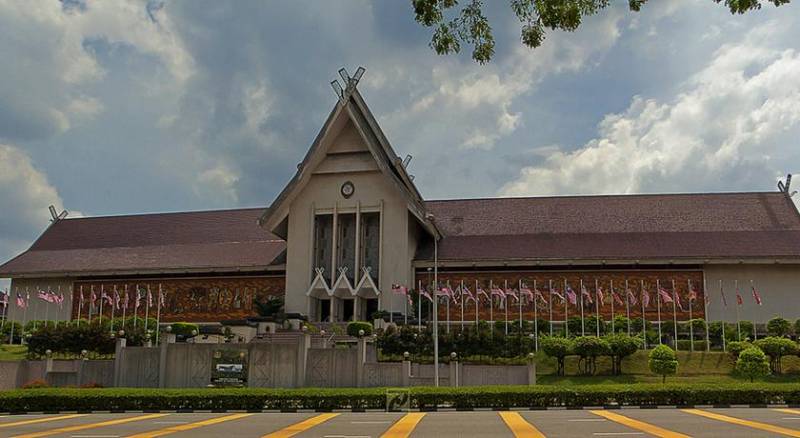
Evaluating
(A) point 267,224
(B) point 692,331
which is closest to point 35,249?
(A) point 267,224

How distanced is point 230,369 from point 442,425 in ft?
42.7

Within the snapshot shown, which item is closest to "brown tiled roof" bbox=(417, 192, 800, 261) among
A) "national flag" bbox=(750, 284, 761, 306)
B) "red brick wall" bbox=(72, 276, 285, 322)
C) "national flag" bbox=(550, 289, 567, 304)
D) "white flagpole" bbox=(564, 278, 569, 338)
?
"national flag" bbox=(750, 284, 761, 306)

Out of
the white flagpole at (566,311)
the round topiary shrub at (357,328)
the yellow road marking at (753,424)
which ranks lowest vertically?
the yellow road marking at (753,424)

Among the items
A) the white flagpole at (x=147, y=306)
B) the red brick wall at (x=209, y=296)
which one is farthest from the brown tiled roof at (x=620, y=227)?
the white flagpole at (x=147, y=306)

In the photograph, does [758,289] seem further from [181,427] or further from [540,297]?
[181,427]

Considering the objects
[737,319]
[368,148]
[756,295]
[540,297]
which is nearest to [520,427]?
[540,297]

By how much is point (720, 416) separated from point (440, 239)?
24.5m

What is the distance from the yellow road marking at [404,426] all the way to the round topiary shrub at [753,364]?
45.3ft

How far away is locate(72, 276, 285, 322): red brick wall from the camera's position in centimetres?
3838

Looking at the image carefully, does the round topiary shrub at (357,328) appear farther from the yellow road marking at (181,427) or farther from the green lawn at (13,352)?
the yellow road marking at (181,427)

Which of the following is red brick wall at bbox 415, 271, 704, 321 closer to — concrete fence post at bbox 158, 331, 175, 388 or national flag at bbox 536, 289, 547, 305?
national flag at bbox 536, 289, 547, 305

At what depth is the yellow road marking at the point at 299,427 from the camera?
41.9 ft

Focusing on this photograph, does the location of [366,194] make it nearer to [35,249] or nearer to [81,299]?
[81,299]

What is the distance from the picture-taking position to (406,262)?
120 feet
